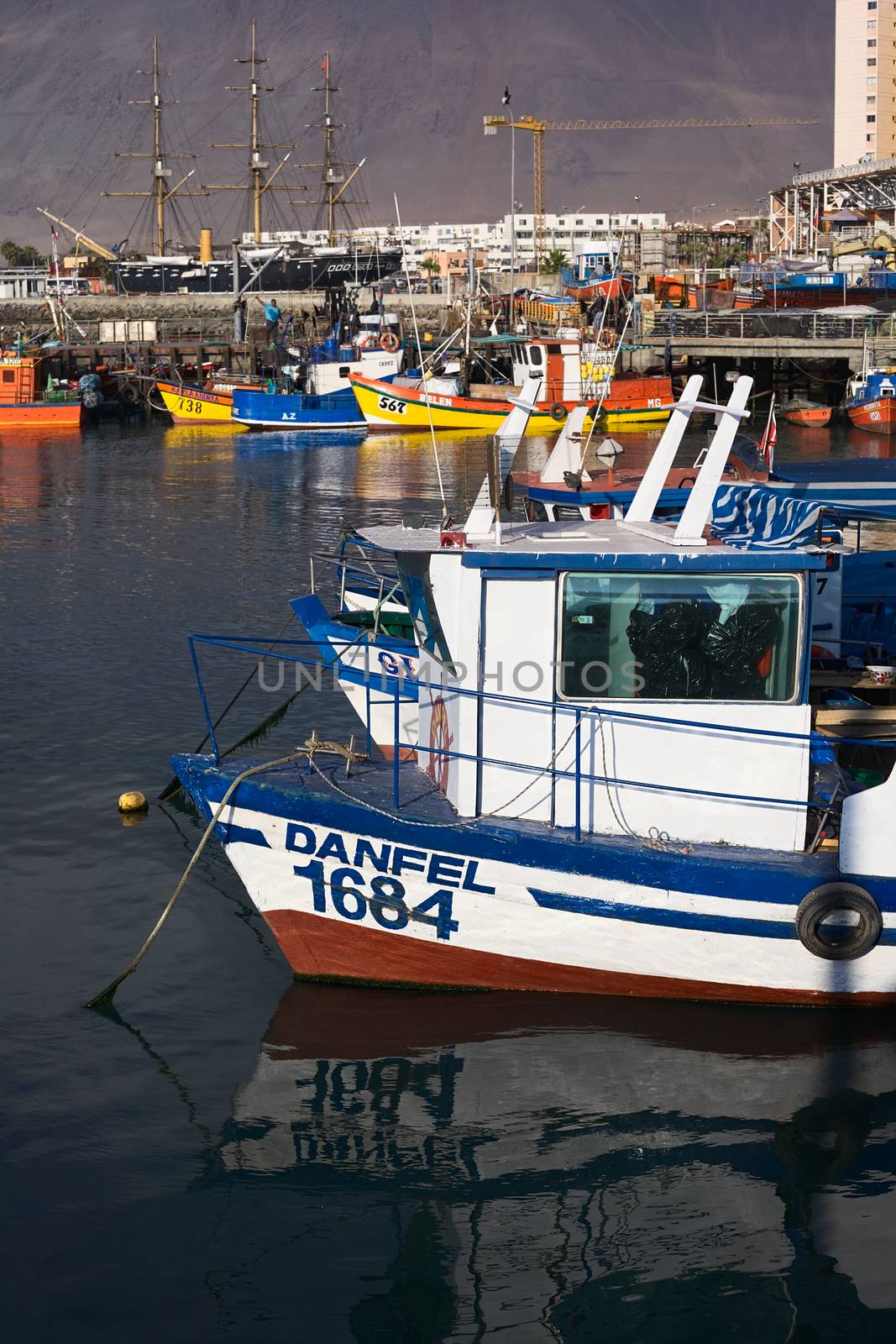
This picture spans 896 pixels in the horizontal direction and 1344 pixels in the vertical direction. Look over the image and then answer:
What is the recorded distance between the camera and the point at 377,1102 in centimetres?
977

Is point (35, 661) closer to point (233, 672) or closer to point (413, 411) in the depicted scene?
point (233, 672)

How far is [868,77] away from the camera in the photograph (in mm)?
157625

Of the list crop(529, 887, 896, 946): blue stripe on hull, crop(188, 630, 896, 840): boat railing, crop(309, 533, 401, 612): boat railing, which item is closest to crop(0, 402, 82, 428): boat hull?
crop(309, 533, 401, 612): boat railing

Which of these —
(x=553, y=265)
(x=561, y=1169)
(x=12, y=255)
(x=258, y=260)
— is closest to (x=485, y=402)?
(x=258, y=260)

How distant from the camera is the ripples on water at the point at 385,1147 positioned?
786cm

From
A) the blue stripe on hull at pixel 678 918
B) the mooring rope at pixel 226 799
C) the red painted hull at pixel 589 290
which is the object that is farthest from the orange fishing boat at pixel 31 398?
the blue stripe on hull at pixel 678 918

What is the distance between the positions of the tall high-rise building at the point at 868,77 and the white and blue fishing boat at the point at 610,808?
532ft

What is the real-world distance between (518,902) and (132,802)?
6.20m

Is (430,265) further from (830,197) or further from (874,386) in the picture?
(874,386)

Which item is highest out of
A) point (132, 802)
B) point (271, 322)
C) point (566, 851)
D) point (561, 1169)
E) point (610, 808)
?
point (271, 322)

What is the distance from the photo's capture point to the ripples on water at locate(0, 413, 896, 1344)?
786cm

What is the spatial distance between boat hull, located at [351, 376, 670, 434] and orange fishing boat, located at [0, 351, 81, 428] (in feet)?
41.4

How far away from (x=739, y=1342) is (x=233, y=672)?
1398 centimetres

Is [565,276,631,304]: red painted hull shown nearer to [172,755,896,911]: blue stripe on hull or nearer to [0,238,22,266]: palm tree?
[172,755,896,911]: blue stripe on hull
